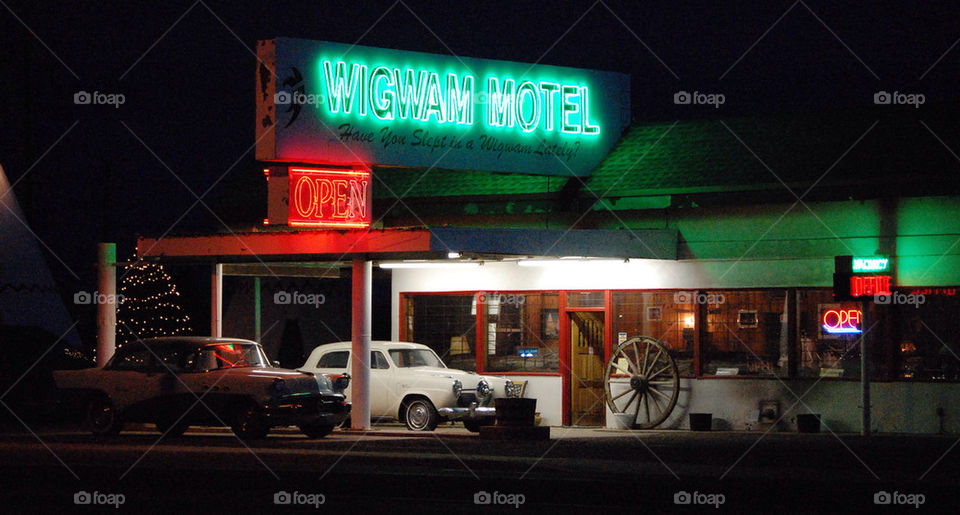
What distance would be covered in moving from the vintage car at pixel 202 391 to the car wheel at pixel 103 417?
0.06 ft

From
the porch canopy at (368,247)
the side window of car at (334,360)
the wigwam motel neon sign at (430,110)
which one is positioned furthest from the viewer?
the side window of car at (334,360)

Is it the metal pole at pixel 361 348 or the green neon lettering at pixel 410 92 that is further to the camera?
the green neon lettering at pixel 410 92

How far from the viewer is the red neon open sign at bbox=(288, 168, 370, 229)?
23109 mm

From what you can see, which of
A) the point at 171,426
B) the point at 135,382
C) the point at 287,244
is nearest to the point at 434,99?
the point at 287,244

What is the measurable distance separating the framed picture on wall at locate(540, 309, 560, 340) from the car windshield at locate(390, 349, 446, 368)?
2484 mm

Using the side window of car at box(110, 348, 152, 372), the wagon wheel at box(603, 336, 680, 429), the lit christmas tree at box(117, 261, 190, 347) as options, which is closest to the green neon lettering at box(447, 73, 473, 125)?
the wagon wheel at box(603, 336, 680, 429)

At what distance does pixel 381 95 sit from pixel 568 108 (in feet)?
14.5

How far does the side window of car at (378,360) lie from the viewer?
2475 cm

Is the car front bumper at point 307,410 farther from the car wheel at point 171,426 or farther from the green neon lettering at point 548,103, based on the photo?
the green neon lettering at point 548,103

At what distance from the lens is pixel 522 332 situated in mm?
26859

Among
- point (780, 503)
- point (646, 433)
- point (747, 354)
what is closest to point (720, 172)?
point (747, 354)

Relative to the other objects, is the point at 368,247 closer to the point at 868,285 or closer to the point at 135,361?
the point at 135,361

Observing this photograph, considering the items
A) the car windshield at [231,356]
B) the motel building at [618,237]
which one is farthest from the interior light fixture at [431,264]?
the car windshield at [231,356]

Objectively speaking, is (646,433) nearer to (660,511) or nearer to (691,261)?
(691,261)
